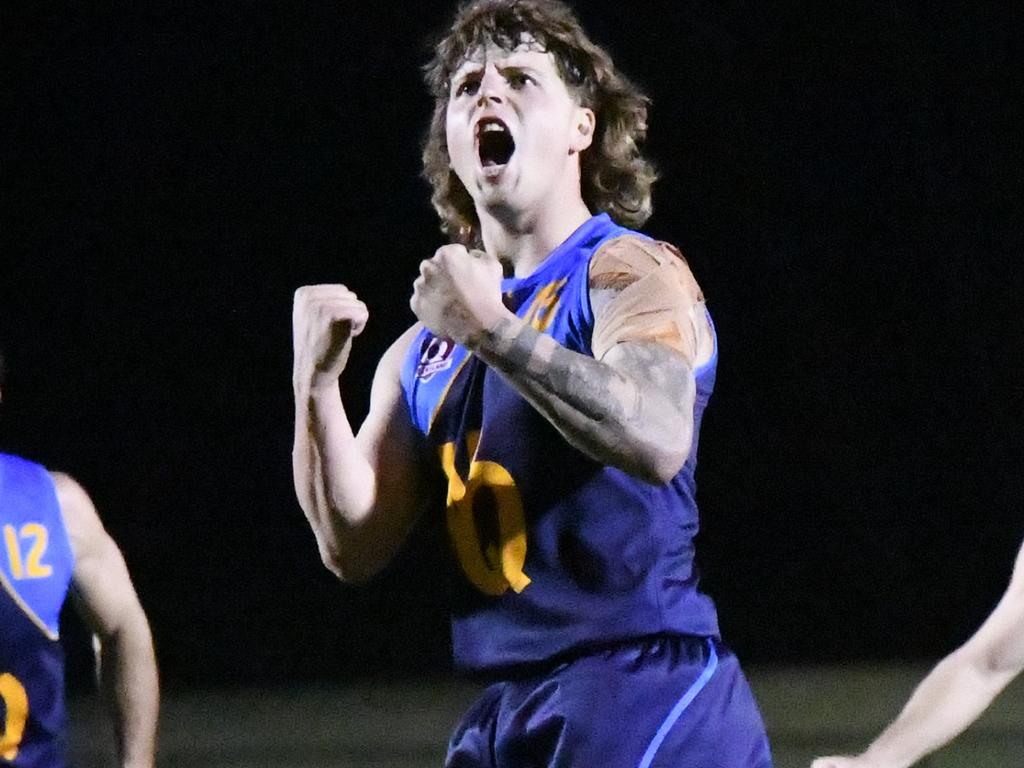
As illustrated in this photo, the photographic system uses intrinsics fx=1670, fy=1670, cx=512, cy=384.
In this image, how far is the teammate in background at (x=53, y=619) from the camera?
2615mm

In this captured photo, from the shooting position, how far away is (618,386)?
167 centimetres

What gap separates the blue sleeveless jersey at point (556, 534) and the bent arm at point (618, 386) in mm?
154

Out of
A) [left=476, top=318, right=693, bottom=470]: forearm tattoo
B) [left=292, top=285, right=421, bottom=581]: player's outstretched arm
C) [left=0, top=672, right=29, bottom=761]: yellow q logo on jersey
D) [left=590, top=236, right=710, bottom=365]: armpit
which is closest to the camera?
[left=476, top=318, right=693, bottom=470]: forearm tattoo

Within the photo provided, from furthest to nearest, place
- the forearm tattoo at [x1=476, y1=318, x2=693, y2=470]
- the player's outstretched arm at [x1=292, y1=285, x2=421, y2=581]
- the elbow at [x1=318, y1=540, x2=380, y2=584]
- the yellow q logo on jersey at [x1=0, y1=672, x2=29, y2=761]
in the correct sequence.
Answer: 1. the yellow q logo on jersey at [x1=0, y1=672, x2=29, y2=761]
2. the elbow at [x1=318, y1=540, x2=380, y2=584]
3. the player's outstretched arm at [x1=292, y1=285, x2=421, y2=581]
4. the forearm tattoo at [x1=476, y1=318, x2=693, y2=470]

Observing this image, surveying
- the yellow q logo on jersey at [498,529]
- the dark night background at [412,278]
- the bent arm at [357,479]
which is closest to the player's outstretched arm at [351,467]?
the bent arm at [357,479]

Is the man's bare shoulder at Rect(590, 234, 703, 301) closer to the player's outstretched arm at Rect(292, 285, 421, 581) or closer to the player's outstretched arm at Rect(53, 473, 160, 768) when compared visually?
the player's outstretched arm at Rect(292, 285, 421, 581)

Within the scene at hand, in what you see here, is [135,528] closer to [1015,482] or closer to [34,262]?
[34,262]

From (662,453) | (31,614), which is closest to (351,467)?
(662,453)

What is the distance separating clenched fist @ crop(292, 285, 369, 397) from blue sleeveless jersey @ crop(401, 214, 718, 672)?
18cm

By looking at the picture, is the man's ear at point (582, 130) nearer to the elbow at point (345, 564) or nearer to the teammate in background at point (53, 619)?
the elbow at point (345, 564)

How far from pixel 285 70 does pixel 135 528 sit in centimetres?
169

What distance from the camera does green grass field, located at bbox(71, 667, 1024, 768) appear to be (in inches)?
215

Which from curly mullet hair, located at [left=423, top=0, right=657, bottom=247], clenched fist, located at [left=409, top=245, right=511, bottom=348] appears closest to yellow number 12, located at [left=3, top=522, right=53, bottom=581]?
curly mullet hair, located at [left=423, top=0, right=657, bottom=247]

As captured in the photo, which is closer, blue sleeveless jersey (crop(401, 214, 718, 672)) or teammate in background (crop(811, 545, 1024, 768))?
blue sleeveless jersey (crop(401, 214, 718, 672))
